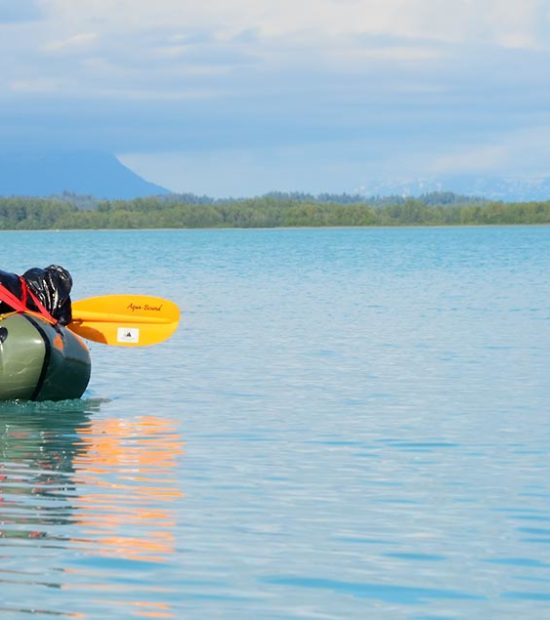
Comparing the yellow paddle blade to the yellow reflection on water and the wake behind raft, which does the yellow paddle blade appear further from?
the yellow reflection on water

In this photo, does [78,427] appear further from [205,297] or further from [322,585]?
[205,297]

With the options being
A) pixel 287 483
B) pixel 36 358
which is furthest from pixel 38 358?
pixel 287 483

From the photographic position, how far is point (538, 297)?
34188 mm

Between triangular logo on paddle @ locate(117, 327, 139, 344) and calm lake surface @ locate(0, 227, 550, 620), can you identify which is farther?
triangular logo on paddle @ locate(117, 327, 139, 344)

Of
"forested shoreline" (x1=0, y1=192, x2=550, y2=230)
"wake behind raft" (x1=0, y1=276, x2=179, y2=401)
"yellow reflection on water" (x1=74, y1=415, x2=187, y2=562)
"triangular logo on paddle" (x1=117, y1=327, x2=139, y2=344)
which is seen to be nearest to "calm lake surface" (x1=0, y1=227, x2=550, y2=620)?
"yellow reflection on water" (x1=74, y1=415, x2=187, y2=562)

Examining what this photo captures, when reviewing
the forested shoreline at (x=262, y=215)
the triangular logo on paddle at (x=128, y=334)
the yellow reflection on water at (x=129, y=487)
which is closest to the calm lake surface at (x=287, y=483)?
the yellow reflection on water at (x=129, y=487)

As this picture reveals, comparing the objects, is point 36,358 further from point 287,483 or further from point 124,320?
point 287,483

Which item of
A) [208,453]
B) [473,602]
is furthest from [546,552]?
[208,453]

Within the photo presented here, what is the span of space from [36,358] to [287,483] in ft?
13.4

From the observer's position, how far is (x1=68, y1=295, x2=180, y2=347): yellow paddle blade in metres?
16.0

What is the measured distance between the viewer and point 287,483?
34.7ft

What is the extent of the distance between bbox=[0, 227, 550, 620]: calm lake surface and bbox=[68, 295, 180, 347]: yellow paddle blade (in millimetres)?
614

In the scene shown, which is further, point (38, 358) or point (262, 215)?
point (262, 215)

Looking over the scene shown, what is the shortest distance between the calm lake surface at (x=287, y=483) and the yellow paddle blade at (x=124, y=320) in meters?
0.61
